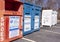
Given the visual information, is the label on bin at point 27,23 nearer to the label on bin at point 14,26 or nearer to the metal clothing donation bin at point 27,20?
the metal clothing donation bin at point 27,20

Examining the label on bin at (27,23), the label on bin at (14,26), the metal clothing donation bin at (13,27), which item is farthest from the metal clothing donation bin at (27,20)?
the label on bin at (14,26)

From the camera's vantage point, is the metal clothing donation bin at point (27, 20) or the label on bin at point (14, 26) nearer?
the label on bin at point (14, 26)

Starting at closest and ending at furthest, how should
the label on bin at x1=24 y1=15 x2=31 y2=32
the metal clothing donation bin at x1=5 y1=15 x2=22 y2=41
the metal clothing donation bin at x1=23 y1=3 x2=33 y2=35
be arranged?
the metal clothing donation bin at x1=5 y1=15 x2=22 y2=41 < the metal clothing donation bin at x1=23 y1=3 x2=33 y2=35 < the label on bin at x1=24 y1=15 x2=31 y2=32

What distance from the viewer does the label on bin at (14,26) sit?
6297mm

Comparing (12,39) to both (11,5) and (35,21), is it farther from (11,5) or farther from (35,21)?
(35,21)

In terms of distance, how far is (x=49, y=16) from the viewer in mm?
12844

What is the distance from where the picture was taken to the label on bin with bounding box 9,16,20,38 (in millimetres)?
6297

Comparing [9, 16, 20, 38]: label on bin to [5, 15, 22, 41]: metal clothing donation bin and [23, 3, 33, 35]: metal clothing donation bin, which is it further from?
[23, 3, 33, 35]: metal clothing donation bin

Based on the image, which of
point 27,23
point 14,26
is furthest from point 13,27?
point 27,23

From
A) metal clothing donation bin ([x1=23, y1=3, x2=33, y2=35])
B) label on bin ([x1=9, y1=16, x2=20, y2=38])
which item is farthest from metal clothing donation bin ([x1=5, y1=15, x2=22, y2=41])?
metal clothing donation bin ([x1=23, y1=3, x2=33, y2=35])

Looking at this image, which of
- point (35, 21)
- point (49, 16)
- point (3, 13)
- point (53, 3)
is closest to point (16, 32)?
point (3, 13)

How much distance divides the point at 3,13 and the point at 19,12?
1472 millimetres

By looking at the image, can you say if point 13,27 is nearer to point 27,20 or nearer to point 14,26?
point 14,26

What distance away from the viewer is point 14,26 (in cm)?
664
